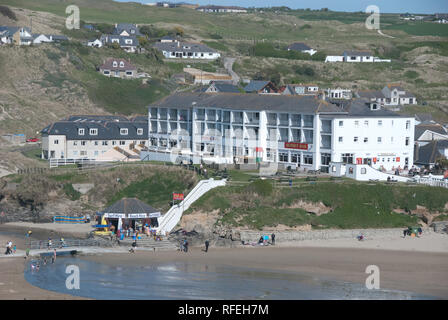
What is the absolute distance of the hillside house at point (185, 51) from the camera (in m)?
144

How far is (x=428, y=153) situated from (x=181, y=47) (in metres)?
77.7

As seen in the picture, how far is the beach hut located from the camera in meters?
58.4

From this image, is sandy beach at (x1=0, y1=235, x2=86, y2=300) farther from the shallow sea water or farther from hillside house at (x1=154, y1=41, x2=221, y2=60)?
hillside house at (x1=154, y1=41, x2=221, y2=60)

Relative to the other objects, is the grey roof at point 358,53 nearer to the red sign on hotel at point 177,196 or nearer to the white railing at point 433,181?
the white railing at point 433,181

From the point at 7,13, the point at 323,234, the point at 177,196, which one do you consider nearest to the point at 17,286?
the point at 177,196

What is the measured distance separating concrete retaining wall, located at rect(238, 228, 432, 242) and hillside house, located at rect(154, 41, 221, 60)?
89024 millimetres

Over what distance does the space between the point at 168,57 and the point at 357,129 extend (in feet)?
254

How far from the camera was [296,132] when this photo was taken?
235ft

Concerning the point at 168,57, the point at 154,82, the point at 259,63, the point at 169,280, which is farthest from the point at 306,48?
the point at 169,280

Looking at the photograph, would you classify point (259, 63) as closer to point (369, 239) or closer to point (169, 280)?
point (369, 239)

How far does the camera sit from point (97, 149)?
276 feet

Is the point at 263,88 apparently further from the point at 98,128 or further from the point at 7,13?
the point at 7,13
